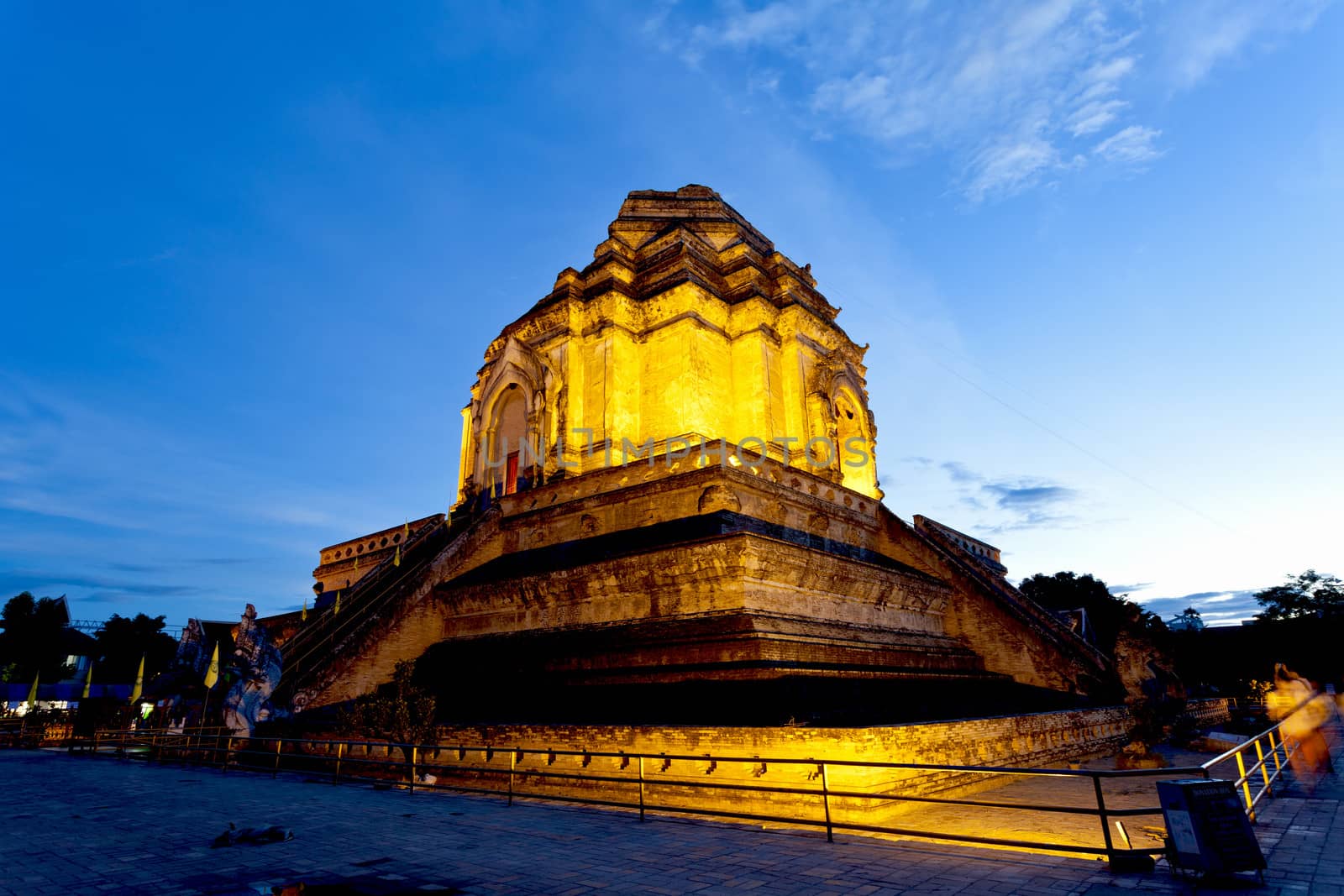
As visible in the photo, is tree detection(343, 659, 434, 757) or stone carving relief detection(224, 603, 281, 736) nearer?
tree detection(343, 659, 434, 757)

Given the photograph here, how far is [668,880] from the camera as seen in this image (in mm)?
5887

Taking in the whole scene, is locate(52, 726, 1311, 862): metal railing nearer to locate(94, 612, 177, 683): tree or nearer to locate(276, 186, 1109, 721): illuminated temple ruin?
locate(276, 186, 1109, 721): illuminated temple ruin

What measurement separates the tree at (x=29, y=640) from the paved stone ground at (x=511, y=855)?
4668 centimetres

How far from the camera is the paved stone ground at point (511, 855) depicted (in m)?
5.64

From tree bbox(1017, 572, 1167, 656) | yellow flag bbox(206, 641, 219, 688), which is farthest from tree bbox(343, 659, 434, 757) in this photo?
tree bbox(1017, 572, 1167, 656)

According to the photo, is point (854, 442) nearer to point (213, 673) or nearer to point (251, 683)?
point (251, 683)

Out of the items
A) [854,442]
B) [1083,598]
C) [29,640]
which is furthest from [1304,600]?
[29,640]

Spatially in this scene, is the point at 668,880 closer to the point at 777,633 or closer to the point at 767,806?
the point at 767,806

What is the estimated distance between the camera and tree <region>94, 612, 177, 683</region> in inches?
2068

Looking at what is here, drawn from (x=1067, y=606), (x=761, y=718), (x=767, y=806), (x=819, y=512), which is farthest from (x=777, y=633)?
(x=1067, y=606)

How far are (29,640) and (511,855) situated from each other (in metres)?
54.4

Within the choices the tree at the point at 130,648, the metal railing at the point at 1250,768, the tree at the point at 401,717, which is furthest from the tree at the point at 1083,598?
Result: the tree at the point at 130,648

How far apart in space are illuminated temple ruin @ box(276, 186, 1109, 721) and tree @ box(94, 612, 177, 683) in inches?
1424

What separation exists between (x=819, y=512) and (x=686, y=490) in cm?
424
